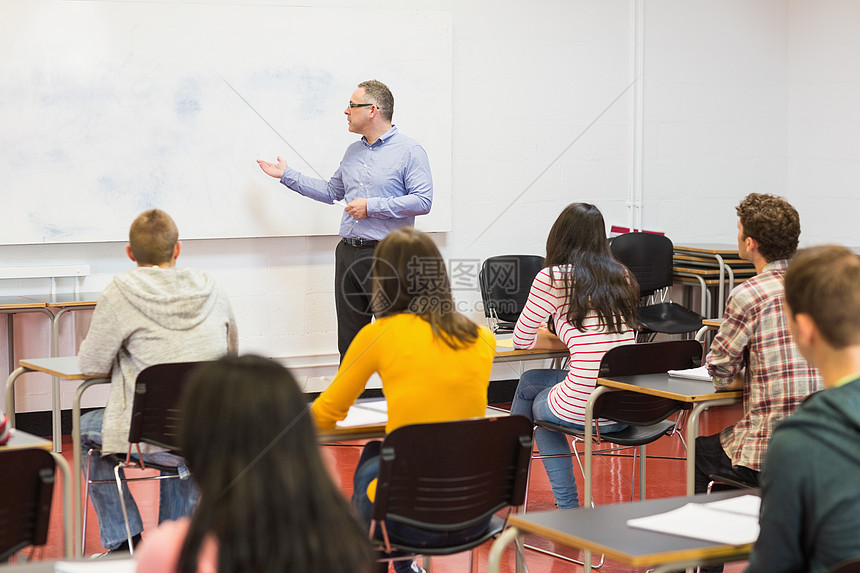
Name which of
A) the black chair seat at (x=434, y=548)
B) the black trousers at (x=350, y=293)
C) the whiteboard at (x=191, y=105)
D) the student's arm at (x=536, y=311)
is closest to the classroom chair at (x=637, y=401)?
the student's arm at (x=536, y=311)

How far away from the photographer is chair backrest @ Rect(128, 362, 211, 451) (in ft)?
9.07

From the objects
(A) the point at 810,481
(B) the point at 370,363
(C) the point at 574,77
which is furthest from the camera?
(C) the point at 574,77

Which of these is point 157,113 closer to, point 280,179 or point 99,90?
point 99,90

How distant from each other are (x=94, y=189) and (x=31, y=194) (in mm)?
281

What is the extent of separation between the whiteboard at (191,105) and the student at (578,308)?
6.53 ft

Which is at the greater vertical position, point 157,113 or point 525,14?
point 525,14

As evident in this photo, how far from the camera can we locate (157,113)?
4680mm

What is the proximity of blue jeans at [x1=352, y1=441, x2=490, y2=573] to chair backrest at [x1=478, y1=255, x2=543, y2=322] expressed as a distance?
2.80m

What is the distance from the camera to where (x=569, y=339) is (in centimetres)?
334

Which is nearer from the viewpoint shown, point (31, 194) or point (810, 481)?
point (810, 481)

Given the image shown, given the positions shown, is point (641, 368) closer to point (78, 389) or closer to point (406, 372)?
point (406, 372)

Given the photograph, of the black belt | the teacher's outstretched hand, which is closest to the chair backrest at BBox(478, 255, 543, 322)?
the black belt

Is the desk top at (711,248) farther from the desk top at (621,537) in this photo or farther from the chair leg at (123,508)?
the desk top at (621,537)

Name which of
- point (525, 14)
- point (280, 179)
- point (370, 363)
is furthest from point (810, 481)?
point (525, 14)
